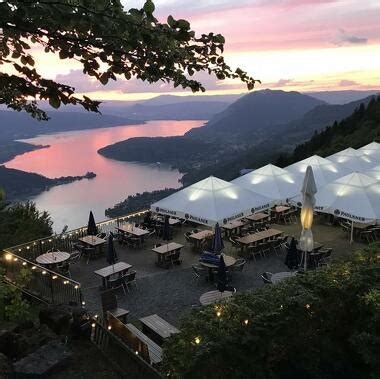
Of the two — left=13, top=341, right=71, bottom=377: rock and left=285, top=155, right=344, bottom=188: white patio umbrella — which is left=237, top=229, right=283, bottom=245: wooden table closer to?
left=285, top=155, right=344, bottom=188: white patio umbrella

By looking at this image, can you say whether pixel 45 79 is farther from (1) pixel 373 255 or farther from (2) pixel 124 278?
(2) pixel 124 278

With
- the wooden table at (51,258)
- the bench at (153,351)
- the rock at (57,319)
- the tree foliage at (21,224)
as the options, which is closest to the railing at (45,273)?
the wooden table at (51,258)

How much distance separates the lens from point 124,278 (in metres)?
12.0

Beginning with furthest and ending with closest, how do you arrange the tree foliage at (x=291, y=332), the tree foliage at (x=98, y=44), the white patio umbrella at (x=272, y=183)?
the white patio umbrella at (x=272, y=183) → the tree foliage at (x=291, y=332) → the tree foliage at (x=98, y=44)

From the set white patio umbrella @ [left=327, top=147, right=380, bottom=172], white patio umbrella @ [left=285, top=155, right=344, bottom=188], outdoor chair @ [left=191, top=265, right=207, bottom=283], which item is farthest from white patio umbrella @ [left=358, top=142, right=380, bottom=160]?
outdoor chair @ [left=191, top=265, right=207, bottom=283]

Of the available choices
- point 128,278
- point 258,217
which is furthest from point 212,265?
point 258,217

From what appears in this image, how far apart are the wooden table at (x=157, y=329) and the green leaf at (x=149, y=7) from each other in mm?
7363

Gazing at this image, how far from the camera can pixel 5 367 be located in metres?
7.57

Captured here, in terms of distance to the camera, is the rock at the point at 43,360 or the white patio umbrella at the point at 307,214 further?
the white patio umbrella at the point at 307,214

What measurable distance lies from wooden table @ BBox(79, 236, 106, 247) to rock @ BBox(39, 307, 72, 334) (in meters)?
4.95

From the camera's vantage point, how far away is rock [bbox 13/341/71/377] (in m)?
7.57

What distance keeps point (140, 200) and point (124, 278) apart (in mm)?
115396

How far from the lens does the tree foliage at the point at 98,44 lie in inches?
93.8

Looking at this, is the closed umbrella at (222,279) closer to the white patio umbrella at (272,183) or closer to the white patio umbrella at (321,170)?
the white patio umbrella at (272,183)
